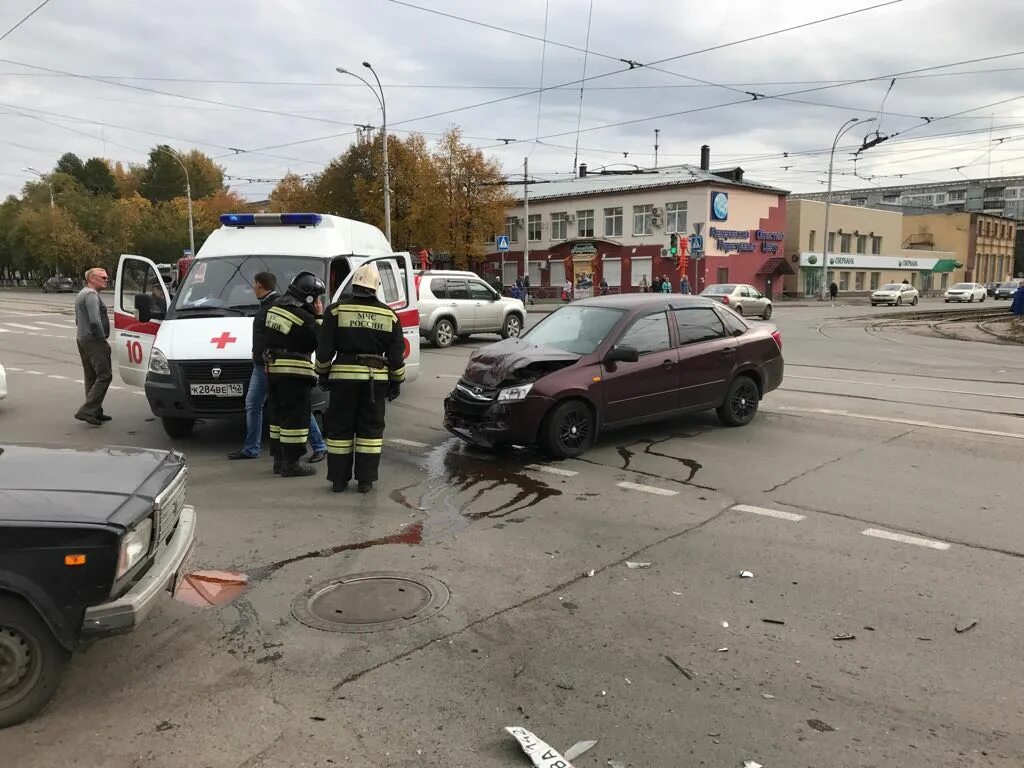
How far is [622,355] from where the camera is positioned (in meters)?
7.39

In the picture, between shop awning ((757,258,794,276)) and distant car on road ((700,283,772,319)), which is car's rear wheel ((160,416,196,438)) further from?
shop awning ((757,258,794,276))

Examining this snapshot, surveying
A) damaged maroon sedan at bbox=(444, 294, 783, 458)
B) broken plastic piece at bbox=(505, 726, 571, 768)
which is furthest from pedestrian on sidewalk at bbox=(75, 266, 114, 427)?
broken plastic piece at bbox=(505, 726, 571, 768)

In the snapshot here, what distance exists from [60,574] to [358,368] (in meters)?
3.31

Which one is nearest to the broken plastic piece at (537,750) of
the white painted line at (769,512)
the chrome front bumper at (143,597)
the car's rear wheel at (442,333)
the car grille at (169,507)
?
the chrome front bumper at (143,597)

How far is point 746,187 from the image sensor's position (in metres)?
50.7

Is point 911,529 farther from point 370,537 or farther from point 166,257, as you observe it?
point 166,257

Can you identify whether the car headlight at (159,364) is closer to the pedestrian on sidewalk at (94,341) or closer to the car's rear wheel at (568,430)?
the pedestrian on sidewalk at (94,341)

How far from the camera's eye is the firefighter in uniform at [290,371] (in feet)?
21.6

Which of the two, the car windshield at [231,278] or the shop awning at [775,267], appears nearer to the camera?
the car windshield at [231,278]

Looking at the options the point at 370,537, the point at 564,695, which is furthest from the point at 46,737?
the point at 370,537

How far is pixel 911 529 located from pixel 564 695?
11.1 feet

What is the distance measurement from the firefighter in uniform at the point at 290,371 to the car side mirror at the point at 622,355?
2.87 metres

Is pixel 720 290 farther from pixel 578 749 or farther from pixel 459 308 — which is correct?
pixel 578 749

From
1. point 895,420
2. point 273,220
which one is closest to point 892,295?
point 895,420
